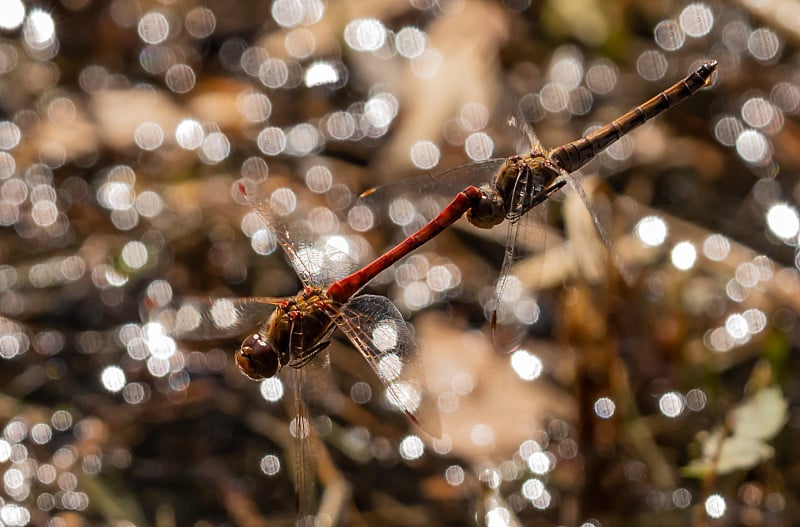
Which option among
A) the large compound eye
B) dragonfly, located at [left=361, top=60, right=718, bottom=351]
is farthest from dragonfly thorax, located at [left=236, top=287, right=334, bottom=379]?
dragonfly, located at [left=361, top=60, right=718, bottom=351]

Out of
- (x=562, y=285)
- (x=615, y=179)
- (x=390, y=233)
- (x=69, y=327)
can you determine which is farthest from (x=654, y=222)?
(x=69, y=327)

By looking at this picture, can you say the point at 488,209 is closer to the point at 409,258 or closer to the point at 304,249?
the point at 304,249

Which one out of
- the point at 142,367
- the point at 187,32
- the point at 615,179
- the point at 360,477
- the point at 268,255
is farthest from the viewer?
the point at 187,32

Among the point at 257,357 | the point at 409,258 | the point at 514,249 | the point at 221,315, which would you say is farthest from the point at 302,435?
the point at 409,258

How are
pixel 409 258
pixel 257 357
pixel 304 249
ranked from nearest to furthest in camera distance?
pixel 257 357
pixel 304 249
pixel 409 258

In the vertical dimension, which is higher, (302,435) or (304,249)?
(304,249)

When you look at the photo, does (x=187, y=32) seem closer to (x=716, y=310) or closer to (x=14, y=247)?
(x=14, y=247)

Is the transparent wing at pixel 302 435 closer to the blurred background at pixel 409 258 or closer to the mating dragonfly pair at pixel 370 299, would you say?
the mating dragonfly pair at pixel 370 299
